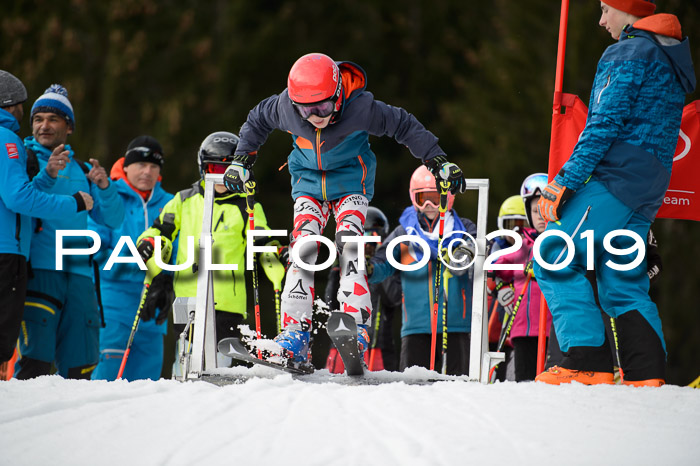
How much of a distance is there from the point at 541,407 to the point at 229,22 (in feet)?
40.6

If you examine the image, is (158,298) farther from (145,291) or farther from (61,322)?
(61,322)

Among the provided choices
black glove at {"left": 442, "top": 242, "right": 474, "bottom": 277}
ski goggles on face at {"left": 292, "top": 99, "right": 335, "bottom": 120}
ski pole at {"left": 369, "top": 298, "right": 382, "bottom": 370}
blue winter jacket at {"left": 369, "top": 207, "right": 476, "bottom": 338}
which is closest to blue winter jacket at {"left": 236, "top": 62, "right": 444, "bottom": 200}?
ski goggles on face at {"left": 292, "top": 99, "right": 335, "bottom": 120}

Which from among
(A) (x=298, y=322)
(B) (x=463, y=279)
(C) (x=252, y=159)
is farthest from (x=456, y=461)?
(B) (x=463, y=279)

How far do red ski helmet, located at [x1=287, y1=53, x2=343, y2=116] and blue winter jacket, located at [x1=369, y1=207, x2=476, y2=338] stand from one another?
1.72 meters

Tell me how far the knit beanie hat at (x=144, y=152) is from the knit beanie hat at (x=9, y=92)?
4.95ft

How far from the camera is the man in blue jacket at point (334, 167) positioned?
4426mm

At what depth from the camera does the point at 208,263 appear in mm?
4586

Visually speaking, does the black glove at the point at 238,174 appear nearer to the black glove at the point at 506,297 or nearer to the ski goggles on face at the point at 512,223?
the black glove at the point at 506,297

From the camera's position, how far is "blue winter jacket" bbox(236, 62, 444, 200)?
4496 millimetres

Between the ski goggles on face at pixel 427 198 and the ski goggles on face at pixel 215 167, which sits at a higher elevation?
the ski goggles on face at pixel 215 167

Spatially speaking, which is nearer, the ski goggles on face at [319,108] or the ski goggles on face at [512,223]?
the ski goggles on face at [319,108]

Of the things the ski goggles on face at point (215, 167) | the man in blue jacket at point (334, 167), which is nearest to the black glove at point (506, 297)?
the man in blue jacket at point (334, 167)

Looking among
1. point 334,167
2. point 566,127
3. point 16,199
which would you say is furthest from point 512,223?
point 16,199

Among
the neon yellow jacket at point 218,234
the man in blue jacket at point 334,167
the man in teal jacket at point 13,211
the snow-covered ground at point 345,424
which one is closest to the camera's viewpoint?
the snow-covered ground at point 345,424
